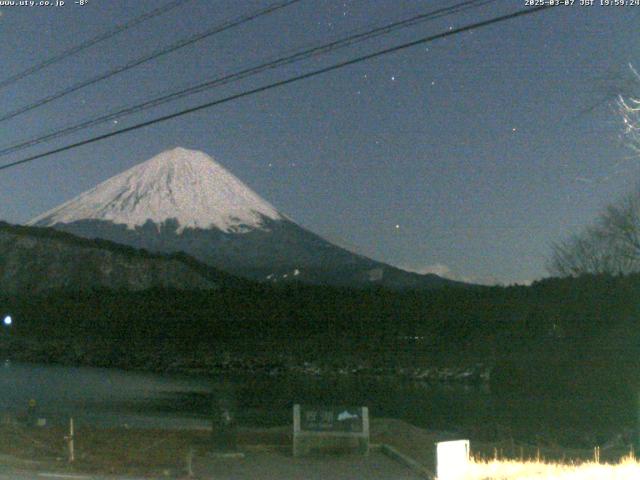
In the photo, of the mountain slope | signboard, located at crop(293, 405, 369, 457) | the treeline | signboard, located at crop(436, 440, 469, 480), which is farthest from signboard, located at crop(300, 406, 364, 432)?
the mountain slope

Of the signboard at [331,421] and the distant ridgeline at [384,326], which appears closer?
the signboard at [331,421]

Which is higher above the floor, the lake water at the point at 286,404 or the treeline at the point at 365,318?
the treeline at the point at 365,318

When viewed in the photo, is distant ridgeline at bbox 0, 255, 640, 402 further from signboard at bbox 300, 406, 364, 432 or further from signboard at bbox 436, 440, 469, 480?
signboard at bbox 436, 440, 469, 480

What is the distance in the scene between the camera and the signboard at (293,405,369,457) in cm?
1612

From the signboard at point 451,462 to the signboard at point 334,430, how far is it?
3818 mm

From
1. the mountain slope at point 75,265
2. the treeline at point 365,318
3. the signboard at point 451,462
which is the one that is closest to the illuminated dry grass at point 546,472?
the signboard at point 451,462

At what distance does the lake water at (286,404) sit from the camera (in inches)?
1064

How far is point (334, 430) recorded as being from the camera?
53.4 feet

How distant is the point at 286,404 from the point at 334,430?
70.8 ft

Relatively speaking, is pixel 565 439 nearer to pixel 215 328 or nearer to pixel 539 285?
pixel 539 285

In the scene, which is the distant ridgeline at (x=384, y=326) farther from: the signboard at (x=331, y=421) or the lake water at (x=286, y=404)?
the signboard at (x=331, y=421)

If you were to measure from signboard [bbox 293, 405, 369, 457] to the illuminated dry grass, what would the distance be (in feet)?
9.23

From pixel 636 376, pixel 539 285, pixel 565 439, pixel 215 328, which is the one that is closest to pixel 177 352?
pixel 215 328

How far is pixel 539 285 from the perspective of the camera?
8119 cm
